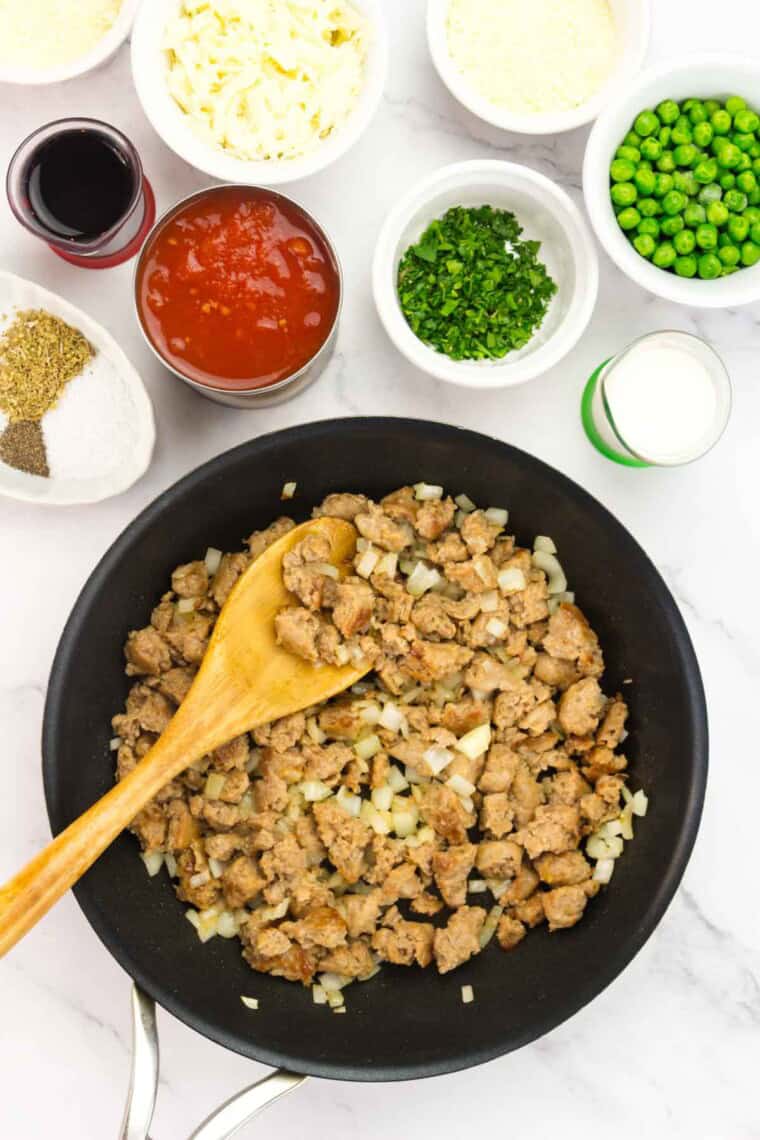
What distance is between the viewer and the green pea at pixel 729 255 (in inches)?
116

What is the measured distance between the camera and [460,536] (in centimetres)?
292

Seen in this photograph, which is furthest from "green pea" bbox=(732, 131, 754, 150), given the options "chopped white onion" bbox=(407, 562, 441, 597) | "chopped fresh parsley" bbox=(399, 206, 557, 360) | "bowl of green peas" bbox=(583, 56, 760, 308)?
"chopped white onion" bbox=(407, 562, 441, 597)

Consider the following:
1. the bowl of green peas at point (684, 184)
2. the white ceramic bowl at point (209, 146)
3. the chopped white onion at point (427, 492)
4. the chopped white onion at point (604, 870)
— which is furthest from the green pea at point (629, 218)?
the chopped white onion at point (604, 870)

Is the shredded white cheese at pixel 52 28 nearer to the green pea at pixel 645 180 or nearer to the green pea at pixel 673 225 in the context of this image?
the green pea at pixel 645 180

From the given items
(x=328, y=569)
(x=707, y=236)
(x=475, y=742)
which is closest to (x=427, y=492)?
(x=328, y=569)

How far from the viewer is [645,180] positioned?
294 cm

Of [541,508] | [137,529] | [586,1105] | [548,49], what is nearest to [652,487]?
[541,508]

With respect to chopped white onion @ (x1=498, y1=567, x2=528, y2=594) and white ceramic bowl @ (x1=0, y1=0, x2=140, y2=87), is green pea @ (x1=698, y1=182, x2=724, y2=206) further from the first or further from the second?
white ceramic bowl @ (x1=0, y1=0, x2=140, y2=87)

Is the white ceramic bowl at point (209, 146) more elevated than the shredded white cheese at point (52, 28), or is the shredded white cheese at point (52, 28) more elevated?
the shredded white cheese at point (52, 28)

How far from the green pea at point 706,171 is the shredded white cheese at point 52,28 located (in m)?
1.62

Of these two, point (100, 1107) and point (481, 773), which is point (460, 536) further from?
point (100, 1107)

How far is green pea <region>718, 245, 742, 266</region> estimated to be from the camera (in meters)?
2.94

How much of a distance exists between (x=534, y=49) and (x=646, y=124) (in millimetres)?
378

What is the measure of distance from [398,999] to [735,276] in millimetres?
2095
